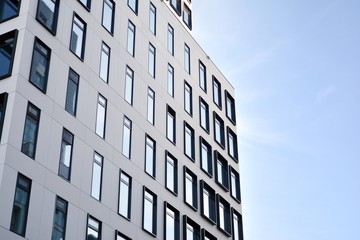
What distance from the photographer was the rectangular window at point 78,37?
35.2 metres

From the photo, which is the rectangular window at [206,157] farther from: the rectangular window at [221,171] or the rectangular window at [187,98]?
the rectangular window at [187,98]

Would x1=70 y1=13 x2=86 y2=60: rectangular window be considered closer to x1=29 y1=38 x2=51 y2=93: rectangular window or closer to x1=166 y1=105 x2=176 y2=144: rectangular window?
x1=29 y1=38 x2=51 y2=93: rectangular window

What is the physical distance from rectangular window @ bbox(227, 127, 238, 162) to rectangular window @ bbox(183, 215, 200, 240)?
10.9 meters

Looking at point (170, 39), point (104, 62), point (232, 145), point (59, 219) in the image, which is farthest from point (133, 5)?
point (59, 219)

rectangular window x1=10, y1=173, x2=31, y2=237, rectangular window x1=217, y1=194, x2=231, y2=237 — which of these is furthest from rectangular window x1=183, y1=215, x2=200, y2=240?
rectangular window x1=10, y1=173, x2=31, y2=237

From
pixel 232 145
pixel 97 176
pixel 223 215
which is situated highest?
pixel 232 145

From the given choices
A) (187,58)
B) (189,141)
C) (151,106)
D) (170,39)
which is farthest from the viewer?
(187,58)

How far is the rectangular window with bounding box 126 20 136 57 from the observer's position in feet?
135

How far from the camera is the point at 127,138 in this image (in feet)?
125

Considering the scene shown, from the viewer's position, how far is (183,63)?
48844mm

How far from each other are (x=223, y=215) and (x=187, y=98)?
9442mm

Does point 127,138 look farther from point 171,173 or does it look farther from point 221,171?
point 221,171

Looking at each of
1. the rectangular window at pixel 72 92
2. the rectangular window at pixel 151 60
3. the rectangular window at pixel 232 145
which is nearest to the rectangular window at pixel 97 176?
the rectangular window at pixel 72 92

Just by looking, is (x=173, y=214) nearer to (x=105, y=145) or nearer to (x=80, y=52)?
(x=105, y=145)
